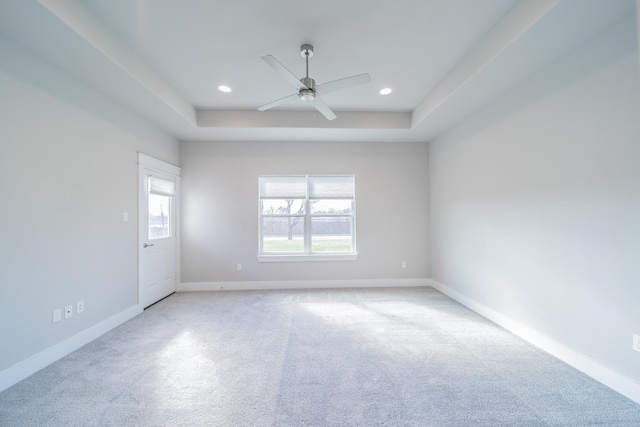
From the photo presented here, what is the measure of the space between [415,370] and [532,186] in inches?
83.3

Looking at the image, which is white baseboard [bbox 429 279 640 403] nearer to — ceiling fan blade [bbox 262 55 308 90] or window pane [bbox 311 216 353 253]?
window pane [bbox 311 216 353 253]

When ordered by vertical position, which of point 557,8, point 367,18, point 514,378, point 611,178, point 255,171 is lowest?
point 514,378

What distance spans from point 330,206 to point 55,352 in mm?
3830

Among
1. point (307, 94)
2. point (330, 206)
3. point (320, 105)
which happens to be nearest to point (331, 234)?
point (330, 206)

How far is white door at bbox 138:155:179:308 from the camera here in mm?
3570

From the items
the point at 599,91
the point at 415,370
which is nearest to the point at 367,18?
the point at 599,91

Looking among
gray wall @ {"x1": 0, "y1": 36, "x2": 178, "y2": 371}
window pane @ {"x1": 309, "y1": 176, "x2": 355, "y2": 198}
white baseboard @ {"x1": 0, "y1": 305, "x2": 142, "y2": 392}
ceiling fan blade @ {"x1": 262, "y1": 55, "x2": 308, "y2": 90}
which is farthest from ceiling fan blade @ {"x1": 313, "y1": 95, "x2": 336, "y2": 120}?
white baseboard @ {"x1": 0, "y1": 305, "x2": 142, "y2": 392}

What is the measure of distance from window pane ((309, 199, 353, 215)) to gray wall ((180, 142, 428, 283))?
25 centimetres

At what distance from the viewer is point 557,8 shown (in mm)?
1713

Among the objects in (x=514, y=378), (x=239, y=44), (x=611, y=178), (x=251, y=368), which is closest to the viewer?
(x=611, y=178)

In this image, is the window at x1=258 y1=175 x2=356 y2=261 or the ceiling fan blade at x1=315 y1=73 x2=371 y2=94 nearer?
the ceiling fan blade at x1=315 y1=73 x2=371 y2=94

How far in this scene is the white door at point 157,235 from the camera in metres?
3.57

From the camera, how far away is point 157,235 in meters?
3.98

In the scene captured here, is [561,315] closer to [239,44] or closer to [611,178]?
[611,178]
